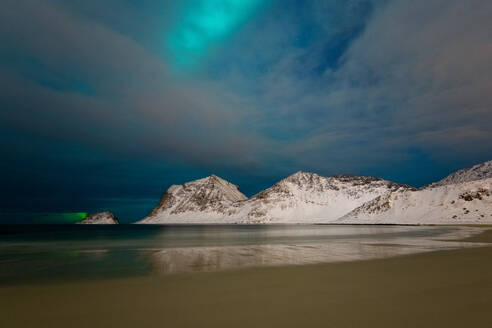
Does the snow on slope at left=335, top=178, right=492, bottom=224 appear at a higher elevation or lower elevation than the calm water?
higher

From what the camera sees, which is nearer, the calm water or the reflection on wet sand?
the calm water

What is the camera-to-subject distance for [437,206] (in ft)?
378

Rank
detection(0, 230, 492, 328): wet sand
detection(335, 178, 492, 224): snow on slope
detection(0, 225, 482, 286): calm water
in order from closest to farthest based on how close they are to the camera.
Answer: detection(0, 230, 492, 328): wet sand
detection(0, 225, 482, 286): calm water
detection(335, 178, 492, 224): snow on slope


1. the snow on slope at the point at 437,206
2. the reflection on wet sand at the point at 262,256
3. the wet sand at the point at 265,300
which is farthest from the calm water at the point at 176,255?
the snow on slope at the point at 437,206

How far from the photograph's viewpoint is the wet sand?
669cm

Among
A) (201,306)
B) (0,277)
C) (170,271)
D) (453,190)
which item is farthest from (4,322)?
(453,190)

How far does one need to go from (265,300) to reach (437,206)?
Answer: 133033 mm

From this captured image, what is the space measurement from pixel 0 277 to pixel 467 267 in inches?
899

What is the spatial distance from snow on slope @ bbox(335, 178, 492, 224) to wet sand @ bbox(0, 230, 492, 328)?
109099mm

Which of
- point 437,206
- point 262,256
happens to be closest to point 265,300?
point 262,256

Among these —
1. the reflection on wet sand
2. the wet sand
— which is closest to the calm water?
the reflection on wet sand

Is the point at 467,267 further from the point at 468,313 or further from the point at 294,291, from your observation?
the point at 294,291

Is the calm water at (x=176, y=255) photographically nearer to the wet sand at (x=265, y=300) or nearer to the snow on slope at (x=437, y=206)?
the wet sand at (x=265, y=300)

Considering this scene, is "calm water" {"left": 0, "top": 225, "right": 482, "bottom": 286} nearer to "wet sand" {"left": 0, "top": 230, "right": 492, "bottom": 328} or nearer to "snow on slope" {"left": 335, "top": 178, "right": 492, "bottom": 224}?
"wet sand" {"left": 0, "top": 230, "right": 492, "bottom": 328}
